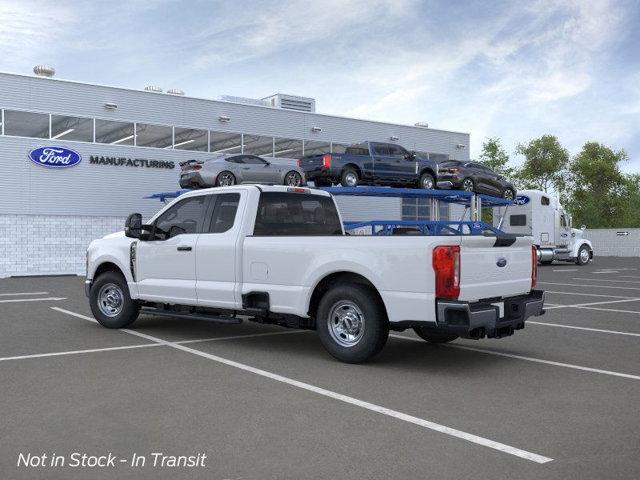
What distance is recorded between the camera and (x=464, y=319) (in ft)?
21.5

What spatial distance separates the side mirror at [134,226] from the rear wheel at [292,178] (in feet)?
47.7

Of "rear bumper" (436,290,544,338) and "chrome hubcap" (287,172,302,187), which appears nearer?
"rear bumper" (436,290,544,338)

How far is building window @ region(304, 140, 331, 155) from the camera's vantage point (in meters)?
34.3

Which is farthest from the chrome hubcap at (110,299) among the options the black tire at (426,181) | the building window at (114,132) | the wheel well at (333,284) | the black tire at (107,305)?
the building window at (114,132)

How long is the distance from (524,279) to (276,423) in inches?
151

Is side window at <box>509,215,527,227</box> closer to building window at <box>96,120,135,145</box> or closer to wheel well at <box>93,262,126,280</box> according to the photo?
building window at <box>96,120,135,145</box>

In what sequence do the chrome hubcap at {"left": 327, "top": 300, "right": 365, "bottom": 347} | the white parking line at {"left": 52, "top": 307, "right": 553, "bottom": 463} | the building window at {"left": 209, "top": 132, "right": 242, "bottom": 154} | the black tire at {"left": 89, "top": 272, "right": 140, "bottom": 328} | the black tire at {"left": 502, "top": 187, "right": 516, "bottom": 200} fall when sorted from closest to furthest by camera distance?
the white parking line at {"left": 52, "top": 307, "right": 553, "bottom": 463}, the chrome hubcap at {"left": 327, "top": 300, "right": 365, "bottom": 347}, the black tire at {"left": 89, "top": 272, "right": 140, "bottom": 328}, the black tire at {"left": 502, "top": 187, "right": 516, "bottom": 200}, the building window at {"left": 209, "top": 132, "right": 242, "bottom": 154}

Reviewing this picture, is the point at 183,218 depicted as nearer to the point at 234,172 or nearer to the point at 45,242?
the point at 234,172

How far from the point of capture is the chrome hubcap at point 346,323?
7276 millimetres

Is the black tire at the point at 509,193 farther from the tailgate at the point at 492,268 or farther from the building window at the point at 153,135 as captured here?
the tailgate at the point at 492,268

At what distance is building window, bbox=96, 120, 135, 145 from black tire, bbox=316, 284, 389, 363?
23.5 metres

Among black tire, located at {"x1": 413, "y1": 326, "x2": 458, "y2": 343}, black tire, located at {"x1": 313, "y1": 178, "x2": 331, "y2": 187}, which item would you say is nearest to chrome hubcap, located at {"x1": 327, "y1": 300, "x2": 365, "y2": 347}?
black tire, located at {"x1": 413, "y1": 326, "x2": 458, "y2": 343}

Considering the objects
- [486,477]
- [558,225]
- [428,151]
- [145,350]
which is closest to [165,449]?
[486,477]

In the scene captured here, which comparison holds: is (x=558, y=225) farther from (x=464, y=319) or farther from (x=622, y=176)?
(x=622, y=176)
